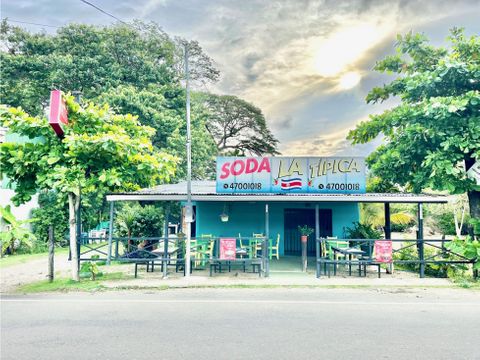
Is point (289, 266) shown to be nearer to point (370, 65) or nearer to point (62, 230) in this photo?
point (370, 65)

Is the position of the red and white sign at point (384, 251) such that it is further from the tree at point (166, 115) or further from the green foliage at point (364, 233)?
the tree at point (166, 115)

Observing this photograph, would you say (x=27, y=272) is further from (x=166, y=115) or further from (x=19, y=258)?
(x=166, y=115)

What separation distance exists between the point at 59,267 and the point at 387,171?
14584mm

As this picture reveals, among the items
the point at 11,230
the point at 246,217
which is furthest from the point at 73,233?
the point at 11,230

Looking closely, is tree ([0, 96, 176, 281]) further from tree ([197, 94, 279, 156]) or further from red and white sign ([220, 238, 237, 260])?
tree ([197, 94, 279, 156])

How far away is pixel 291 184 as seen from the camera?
44.2 feet

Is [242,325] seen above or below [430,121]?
below

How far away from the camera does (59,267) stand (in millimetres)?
14531

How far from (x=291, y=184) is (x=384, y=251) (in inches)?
163

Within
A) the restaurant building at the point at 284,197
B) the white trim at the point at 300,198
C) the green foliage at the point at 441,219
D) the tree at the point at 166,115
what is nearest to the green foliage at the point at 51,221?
the tree at the point at 166,115

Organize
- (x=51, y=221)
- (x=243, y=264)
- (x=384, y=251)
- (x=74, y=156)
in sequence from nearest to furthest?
(x=74, y=156) → (x=384, y=251) → (x=243, y=264) → (x=51, y=221)

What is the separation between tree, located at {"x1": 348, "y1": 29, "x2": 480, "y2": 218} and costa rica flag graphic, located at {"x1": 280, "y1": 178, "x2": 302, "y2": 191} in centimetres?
364

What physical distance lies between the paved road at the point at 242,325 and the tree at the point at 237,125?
2891 centimetres

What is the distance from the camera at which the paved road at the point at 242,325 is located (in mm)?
5164
